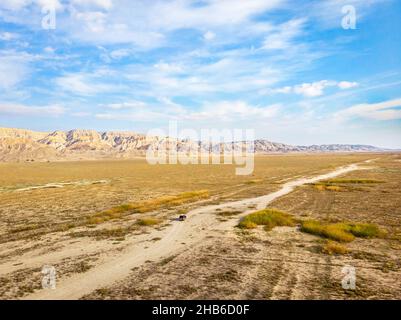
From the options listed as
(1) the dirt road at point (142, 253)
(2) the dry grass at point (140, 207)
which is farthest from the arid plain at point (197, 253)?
(2) the dry grass at point (140, 207)

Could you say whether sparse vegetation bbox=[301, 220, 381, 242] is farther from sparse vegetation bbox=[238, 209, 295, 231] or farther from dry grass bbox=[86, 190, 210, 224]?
dry grass bbox=[86, 190, 210, 224]

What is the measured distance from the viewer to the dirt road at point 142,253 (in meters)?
11.0

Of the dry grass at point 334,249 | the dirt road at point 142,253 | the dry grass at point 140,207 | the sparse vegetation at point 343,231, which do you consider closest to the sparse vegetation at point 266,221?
the dirt road at point 142,253

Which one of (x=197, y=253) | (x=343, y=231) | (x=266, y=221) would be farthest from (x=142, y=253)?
(x=343, y=231)

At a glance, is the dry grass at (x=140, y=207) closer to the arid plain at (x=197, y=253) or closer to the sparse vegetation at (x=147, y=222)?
the arid plain at (x=197, y=253)

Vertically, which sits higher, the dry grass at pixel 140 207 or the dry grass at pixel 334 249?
the dry grass at pixel 334 249

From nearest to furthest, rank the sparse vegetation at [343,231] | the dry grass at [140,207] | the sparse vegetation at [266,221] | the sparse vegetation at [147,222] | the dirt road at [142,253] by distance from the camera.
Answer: the dirt road at [142,253] < the sparse vegetation at [343,231] < the sparse vegetation at [266,221] < the sparse vegetation at [147,222] < the dry grass at [140,207]

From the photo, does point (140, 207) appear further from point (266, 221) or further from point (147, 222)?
point (266, 221)

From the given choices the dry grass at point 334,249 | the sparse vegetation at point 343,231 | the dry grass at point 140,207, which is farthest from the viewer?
the dry grass at point 140,207

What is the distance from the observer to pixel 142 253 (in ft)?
49.9

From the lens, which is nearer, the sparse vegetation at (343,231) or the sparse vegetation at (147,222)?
the sparse vegetation at (343,231)
